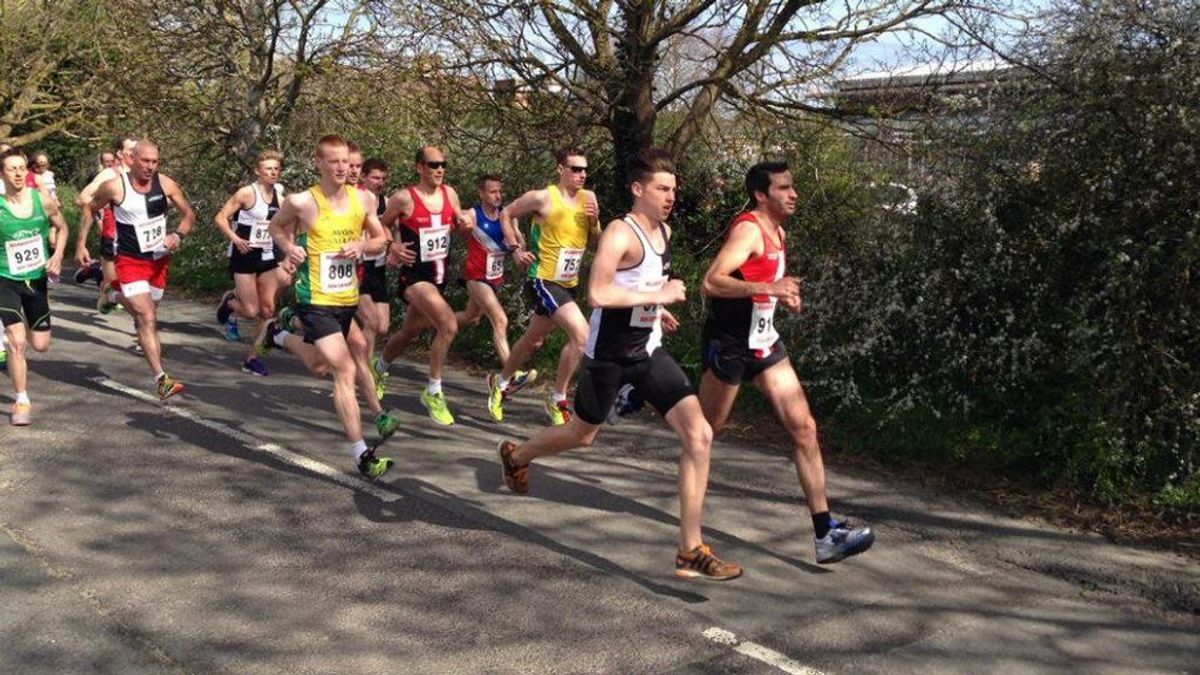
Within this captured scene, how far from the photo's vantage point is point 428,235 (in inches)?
340

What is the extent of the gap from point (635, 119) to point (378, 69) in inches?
126

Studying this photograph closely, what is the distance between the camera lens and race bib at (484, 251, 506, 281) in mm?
8727

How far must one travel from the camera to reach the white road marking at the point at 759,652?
4.21 metres

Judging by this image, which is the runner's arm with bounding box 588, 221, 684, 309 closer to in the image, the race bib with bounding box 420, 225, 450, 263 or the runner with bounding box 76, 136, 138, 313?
the race bib with bounding box 420, 225, 450, 263

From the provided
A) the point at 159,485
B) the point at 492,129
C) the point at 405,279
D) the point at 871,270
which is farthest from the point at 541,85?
the point at 159,485

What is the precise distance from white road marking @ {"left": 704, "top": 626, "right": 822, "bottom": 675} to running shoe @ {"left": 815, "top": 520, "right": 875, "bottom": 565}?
93cm

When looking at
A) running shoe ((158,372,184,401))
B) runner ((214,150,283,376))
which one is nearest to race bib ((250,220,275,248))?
runner ((214,150,283,376))

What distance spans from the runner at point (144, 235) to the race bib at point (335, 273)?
97.5 inches

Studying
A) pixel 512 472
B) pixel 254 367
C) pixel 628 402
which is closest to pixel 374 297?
pixel 254 367

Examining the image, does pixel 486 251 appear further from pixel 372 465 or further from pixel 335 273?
pixel 372 465

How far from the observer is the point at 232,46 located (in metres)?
16.2

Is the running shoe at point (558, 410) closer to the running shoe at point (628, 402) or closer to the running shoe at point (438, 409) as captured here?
the running shoe at point (438, 409)

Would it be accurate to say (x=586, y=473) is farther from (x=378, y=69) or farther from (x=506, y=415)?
(x=378, y=69)

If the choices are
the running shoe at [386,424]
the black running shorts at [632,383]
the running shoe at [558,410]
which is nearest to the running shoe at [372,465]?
the running shoe at [386,424]
